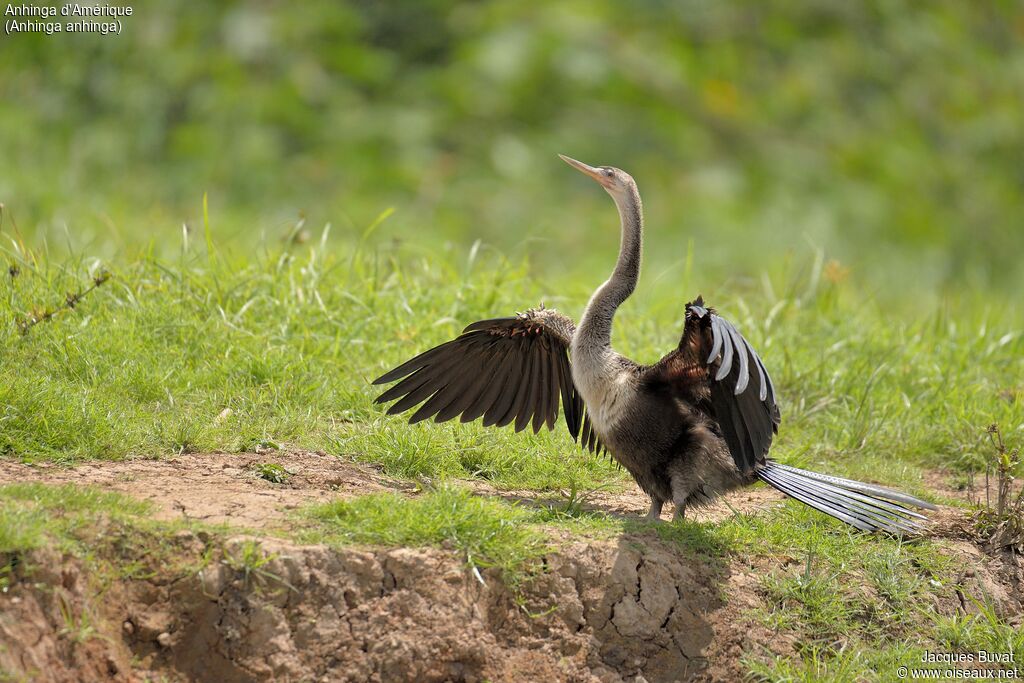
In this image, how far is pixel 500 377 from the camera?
5.16 meters

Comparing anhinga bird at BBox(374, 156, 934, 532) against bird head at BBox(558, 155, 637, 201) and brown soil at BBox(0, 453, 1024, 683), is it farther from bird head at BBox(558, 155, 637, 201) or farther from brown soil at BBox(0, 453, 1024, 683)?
brown soil at BBox(0, 453, 1024, 683)

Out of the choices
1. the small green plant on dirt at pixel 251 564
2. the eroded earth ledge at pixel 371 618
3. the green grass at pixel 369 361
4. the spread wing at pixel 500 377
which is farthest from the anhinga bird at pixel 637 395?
the small green plant on dirt at pixel 251 564

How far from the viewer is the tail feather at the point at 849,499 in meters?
4.56

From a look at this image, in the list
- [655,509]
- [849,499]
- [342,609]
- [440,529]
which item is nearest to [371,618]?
[342,609]

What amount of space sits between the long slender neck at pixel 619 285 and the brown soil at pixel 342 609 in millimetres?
838

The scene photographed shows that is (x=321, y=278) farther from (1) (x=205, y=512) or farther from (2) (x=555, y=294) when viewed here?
(1) (x=205, y=512)

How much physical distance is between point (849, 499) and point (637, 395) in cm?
99

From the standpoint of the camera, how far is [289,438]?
510cm

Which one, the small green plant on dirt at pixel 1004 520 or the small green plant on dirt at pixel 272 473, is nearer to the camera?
the small green plant on dirt at pixel 272 473

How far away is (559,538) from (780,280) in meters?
4.29

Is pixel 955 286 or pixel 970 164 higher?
pixel 970 164

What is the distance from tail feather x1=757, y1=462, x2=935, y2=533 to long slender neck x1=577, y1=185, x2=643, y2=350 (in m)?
0.85

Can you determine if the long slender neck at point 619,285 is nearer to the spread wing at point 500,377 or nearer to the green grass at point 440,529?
the spread wing at point 500,377

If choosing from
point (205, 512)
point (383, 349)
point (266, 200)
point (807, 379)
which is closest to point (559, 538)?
point (205, 512)
